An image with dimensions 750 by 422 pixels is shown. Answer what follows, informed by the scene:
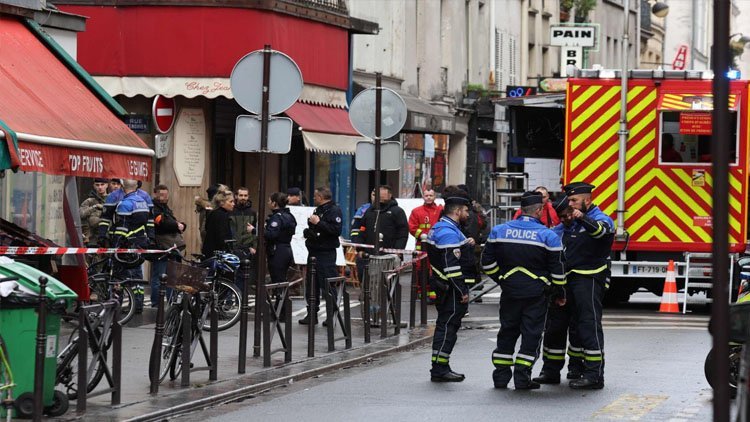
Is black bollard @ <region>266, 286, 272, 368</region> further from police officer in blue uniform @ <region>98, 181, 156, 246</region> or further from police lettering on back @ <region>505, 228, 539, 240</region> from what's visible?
police officer in blue uniform @ <region>98, 181, 156, 246</region>

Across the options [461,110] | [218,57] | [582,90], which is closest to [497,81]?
[461,110]

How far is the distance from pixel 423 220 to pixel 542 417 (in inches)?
489

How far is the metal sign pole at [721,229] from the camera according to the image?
630 cm

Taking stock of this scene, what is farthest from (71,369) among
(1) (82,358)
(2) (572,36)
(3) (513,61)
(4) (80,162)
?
(3) (513,61)

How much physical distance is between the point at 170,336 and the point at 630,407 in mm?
3883

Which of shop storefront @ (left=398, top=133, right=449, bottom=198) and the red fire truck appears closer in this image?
the red fire truck

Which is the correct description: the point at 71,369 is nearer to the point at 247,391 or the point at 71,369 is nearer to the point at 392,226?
the point at 247,391

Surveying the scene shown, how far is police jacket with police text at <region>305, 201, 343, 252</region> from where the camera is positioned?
62.2 feet

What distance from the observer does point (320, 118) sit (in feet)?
86.4

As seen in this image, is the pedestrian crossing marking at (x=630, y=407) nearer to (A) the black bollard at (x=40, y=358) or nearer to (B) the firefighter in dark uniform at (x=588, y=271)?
(B) the firefighter in dark uniform at (x=588, y=271)

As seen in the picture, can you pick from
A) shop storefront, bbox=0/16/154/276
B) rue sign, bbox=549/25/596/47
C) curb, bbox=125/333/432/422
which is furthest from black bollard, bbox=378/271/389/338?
rue sign, bbox=549/25/596/47

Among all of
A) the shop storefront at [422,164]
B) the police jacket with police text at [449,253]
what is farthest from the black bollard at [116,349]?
the shop storefront at [422,164]

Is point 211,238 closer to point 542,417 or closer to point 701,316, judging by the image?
point 701,316

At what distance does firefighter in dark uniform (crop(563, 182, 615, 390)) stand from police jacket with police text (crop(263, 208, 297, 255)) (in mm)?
6425
